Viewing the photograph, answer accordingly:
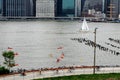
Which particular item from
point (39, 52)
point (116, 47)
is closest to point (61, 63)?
point (39, 52)

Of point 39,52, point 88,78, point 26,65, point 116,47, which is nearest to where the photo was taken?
point 88,78

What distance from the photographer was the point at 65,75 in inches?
1396

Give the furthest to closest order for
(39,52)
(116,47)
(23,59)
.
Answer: (116,47) < (39,52) < (23,59)

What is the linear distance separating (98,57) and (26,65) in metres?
12.8

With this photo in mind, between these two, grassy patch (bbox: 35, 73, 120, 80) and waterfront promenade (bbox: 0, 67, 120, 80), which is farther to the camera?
waterfront promenade (bbox: 0, 67, 120, 80)

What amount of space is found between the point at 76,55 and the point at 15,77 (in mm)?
27850

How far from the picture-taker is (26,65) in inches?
1993

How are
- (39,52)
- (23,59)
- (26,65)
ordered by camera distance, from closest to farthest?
1. (26,65)
2. (23,59)
3. (39,52)

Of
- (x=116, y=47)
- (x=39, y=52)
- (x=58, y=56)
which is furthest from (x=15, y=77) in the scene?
(x=116, y=47)

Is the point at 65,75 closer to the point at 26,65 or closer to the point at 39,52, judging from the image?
the point at 26,65

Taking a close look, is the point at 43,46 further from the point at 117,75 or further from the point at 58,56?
the point at 117,75

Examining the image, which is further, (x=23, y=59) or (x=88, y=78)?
(x=23, y=59)

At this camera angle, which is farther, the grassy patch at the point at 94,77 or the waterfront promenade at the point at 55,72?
the waterfront promenade at the point at 55,72

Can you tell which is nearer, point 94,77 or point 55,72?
point 94,77
